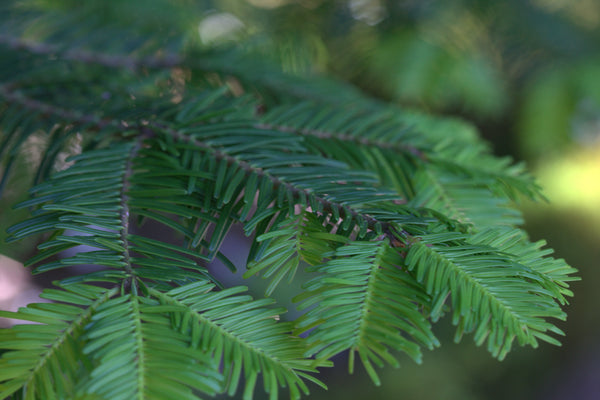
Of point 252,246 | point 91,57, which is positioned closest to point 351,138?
point 252,246

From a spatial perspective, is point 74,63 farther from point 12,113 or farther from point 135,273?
point 135,273

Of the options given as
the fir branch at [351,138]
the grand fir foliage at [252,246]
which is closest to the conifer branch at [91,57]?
the grand fir foliage at [252,246]

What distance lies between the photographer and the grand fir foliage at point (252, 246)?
21cm

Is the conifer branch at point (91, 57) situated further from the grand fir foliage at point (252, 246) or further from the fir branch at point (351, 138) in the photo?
the fir branch at point (351, 138)

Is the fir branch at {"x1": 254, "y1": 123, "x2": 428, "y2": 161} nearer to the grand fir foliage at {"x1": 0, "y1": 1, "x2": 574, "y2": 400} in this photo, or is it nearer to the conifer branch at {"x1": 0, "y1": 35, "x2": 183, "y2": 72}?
the grand fir foliage at {"x1": 0, "y1": 1, "x2": 574, "y2": 400}

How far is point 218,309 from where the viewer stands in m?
0.24

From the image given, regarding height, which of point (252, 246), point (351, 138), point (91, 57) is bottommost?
point (252, 246)

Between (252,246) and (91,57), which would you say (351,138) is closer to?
(252,246)

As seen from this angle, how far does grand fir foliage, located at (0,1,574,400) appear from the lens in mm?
213

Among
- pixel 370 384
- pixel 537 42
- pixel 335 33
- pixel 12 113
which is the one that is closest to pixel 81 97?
pixel 12 113

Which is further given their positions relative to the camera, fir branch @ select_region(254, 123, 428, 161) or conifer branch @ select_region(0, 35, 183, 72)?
conifer branch @ select_region(0, 35, 183, 72)

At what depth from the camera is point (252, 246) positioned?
0.89 feet

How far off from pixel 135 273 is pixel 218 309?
2.0 inches

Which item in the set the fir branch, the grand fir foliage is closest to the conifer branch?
the grand fir foliage
